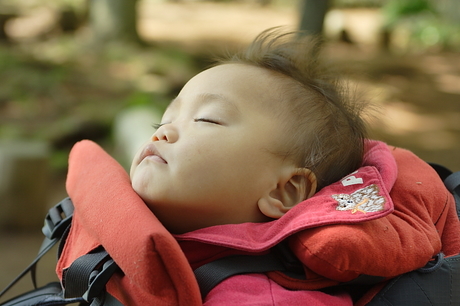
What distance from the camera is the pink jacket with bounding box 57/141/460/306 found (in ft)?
3.26

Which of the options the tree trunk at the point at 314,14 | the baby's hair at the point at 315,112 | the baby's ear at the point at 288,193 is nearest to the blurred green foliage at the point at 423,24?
the tree trunk at the point at 314,14

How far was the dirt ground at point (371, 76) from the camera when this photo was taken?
365cm

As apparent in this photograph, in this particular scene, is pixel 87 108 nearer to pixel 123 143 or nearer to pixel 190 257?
pixel 123 143

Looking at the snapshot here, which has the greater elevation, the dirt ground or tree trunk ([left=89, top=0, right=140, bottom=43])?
tree trunk ([left=89, top=0, right=140, bottom=43])

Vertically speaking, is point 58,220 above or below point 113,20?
above

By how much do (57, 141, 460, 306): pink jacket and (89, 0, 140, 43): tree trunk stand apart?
6863mm

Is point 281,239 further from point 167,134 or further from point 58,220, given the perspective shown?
point 58,220

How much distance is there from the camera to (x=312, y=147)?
132 centimetres

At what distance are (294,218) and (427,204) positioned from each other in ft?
1.37

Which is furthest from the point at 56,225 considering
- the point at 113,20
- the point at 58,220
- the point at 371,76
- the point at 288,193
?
the point at 113,20

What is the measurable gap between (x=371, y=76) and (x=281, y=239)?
3.49 m

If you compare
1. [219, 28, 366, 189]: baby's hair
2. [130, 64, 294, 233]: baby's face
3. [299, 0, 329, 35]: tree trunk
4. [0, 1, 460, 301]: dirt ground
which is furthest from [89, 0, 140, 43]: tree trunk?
[130, 64, 294, 233]: baby's face

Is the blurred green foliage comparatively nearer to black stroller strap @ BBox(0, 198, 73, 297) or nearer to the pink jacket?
the pink jacket

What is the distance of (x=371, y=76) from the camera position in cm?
432
